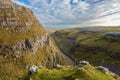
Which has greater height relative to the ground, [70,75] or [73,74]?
[73,74]

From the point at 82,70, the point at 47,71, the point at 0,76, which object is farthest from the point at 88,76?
the point at 0,76

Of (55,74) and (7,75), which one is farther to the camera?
(7,75)

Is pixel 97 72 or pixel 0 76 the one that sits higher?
pixel 97 72

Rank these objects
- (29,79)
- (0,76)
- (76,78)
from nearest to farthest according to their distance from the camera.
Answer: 1. (76,78)
2. (29,79)
3. (0,76)

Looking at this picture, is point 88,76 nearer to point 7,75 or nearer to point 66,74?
point 66,74

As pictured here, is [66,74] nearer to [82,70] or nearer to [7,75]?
[82,70]

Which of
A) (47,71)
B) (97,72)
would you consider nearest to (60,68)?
(47,71)

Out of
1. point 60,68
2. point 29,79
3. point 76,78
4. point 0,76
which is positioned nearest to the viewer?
point 76,78

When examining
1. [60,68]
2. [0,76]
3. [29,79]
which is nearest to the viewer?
[29,79]

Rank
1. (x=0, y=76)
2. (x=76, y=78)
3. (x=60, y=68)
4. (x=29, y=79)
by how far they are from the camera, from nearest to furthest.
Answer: (x=76, y=78) < (x=29, y=79) < (x=60, y=68) < (x=0, y=76)
